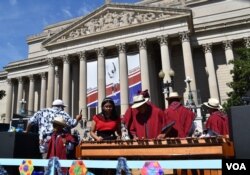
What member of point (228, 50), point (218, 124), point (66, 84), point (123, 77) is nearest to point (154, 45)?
point (123, 77)

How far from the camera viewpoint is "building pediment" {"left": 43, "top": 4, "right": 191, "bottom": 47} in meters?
32.0

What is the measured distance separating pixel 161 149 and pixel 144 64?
1040 inches

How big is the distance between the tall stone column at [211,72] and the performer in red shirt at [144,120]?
2573cm

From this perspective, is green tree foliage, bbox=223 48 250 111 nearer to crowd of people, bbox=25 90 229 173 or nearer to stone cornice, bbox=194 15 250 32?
stone cornice, bbox=194 15 250 32

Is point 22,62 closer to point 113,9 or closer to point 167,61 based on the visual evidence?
point 113,9

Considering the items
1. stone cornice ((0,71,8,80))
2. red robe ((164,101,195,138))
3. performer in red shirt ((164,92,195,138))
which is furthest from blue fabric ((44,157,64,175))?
stone cornice ((0,71,8,80))

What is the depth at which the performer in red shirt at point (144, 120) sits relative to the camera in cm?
617

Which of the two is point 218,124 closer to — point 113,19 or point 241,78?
point 241,78

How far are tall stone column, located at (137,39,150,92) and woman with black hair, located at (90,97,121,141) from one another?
909 inches

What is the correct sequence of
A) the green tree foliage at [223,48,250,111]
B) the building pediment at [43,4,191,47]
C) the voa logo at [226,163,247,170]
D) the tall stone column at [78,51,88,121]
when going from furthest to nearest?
the tall stone column at [78,51,88,121] → the building pediment at [43,4,191,47] → the green tree foliage at [223,48,250,111] → the voa logo at [226,163,247,170]

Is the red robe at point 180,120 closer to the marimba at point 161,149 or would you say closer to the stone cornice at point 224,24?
the marimba at point 161,149

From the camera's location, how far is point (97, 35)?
113 ft

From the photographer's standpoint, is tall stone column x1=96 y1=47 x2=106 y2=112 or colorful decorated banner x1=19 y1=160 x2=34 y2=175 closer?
colorful decorated banner x1=19 y1=160 x2=34 y2=175

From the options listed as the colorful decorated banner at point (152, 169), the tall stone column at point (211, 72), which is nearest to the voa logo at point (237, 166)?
the colorful decorated banner at point (152, 169)
